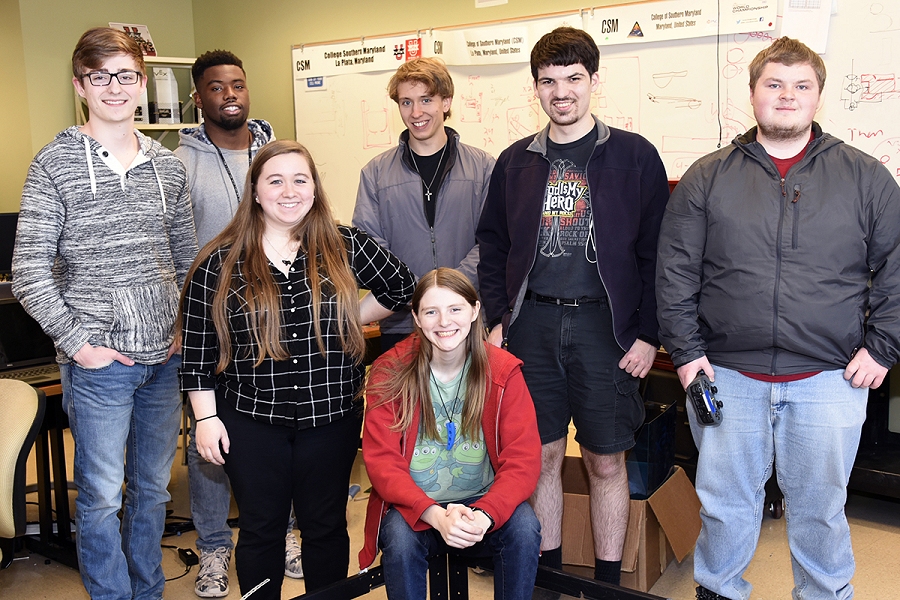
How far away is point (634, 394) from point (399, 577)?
85 cm

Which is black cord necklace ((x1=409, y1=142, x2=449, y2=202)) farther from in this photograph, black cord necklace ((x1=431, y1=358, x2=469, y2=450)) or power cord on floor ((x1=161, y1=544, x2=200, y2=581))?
power cord on floor ((x1=161, y1=544, x2=200, y2=581))

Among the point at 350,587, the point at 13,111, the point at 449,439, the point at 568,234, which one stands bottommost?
the point at 350,587

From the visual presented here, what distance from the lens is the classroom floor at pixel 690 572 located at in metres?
2.63

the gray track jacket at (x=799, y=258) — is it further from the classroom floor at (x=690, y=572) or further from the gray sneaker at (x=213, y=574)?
the gray sneaker at (x=213, y=574)

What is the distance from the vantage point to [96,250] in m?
2.09

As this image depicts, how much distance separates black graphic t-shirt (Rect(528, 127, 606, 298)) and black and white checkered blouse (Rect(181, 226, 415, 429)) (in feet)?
2.06

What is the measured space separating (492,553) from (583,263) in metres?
0.80

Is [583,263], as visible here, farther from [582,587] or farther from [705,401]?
[582,587]

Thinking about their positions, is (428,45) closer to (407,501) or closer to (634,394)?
(634,394)

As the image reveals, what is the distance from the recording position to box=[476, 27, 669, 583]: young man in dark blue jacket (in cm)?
223

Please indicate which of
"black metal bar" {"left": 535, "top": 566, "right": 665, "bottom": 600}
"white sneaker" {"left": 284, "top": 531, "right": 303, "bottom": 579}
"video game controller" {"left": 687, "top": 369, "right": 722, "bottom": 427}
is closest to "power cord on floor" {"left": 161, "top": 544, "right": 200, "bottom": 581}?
"white sneaker" {"left": 284, "top": 531, "right": 303, "bottom": 579}

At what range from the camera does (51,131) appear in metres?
5.07

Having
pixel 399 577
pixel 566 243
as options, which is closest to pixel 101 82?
pixel 566 243

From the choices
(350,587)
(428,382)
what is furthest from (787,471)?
(350,587)
